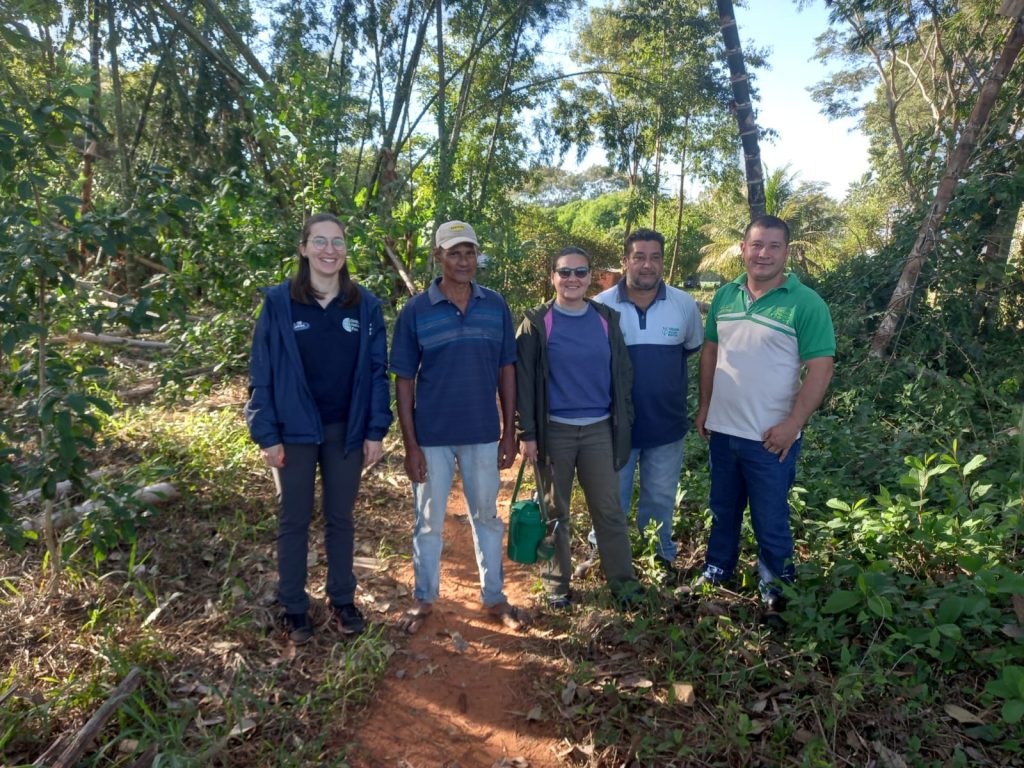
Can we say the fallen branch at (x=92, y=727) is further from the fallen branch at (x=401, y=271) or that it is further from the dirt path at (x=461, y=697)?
the fallen branch at (x=401, y=271)

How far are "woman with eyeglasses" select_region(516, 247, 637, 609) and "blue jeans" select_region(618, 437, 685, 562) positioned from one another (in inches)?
17.2

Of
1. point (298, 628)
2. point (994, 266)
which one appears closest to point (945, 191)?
point (994, 266)

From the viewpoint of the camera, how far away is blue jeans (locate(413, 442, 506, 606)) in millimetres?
3092

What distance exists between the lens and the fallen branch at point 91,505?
3699 mm

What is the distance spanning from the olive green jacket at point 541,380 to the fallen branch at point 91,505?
6.73 feet

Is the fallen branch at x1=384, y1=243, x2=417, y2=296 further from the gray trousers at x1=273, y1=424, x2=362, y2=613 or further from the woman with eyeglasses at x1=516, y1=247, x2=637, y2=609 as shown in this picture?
the gray trousers at x1=273, y1=424, x2=362, y2=613

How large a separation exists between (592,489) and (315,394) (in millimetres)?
1398

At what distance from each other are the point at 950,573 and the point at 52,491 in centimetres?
A: 422

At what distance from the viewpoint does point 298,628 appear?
310 centimetres

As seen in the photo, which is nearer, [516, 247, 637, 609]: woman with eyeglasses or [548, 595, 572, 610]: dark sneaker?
[516, 247, 637, 609]: woman with eyeglasses

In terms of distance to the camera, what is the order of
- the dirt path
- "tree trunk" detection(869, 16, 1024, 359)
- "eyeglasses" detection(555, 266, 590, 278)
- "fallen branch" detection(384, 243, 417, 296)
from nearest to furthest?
the dirt path < "eyeglasses" detection(555, 266, 590, 278) < "tree trunk" detection(869, 16, 1024, 359) < "fallen branch" detection(384, 243, 417, 296)

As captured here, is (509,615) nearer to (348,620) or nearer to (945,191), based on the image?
(348,620)

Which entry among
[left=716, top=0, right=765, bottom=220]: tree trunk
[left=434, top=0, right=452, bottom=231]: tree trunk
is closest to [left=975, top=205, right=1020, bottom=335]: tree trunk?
[left=716, top=0, right=765, bottom=220]: tree trunk

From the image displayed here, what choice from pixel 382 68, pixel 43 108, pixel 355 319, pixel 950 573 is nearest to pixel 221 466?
pixel 355 319
